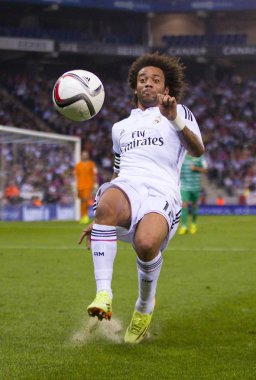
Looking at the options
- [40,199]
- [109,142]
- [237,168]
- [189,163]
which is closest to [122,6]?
[109,142]

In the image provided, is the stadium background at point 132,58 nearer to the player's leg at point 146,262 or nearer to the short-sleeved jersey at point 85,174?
the short-sleeved jersey at point 85,174

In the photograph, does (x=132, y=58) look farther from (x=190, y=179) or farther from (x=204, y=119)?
(x=190, y=179)

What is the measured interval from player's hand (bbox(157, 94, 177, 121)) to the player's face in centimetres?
55

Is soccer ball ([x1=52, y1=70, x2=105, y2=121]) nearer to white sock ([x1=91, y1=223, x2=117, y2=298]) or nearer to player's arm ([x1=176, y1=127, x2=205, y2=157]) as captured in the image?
player's arm ([x1=176, y1=127, x2=205, y2=157])

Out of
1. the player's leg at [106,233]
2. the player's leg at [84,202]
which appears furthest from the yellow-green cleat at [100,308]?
the player's leg at [84,202]

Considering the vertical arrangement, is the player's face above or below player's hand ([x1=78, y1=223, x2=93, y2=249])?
above

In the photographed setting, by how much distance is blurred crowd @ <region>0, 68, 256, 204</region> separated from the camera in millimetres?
38625

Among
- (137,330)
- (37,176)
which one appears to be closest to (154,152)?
(137,330)

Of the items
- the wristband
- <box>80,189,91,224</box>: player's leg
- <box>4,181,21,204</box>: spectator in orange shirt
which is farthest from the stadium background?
the wristband

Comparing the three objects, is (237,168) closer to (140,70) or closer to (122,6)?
(122,6)

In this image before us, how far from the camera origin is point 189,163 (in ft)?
62.1

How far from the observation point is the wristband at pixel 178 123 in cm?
577

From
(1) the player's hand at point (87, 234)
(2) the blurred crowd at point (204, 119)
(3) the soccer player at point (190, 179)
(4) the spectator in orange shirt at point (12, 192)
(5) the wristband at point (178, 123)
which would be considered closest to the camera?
(5) the wristband at point (178, 123)

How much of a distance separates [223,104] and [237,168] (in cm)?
807
